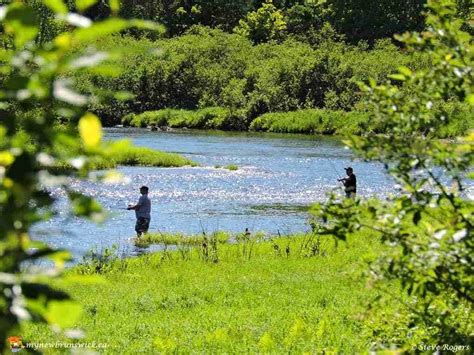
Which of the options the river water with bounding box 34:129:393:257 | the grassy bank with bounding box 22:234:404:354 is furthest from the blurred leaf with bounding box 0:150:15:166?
the river water with bounding box 34:129:393:257

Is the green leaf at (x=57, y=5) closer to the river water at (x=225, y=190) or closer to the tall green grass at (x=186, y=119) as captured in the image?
the river water at (x=225, y=190)

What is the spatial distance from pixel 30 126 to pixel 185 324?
824 cm

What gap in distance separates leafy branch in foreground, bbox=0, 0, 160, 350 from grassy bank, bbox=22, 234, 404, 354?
261cm

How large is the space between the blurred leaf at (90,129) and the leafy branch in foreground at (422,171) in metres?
2.18

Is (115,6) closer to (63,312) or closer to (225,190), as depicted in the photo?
(63,312)

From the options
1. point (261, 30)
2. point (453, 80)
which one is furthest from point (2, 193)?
point (261, 30)

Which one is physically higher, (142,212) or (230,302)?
(230,302)

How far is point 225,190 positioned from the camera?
1304 inches

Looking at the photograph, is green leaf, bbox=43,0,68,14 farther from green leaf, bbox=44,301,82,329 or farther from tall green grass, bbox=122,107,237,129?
tall green grass, bbox=122,107,237,129

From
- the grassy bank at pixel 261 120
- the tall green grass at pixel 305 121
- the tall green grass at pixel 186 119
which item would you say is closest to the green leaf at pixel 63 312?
the grassy bank at pixel 261 120

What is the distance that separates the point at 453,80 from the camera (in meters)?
4.00

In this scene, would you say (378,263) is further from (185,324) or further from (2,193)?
(185,324)

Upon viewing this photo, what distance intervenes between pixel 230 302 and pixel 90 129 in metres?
10.1

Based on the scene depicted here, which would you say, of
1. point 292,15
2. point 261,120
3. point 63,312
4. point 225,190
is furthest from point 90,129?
point 292,15
